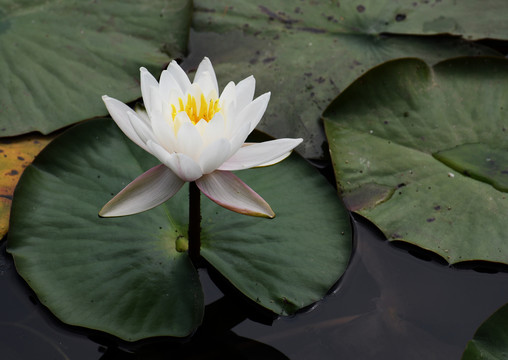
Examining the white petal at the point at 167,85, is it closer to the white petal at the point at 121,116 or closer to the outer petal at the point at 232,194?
the white petal at the point at 121,116

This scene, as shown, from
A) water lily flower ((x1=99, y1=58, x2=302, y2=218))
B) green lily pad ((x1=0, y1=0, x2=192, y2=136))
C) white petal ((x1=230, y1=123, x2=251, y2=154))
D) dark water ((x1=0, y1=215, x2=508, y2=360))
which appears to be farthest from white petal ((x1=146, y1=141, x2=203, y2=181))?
green lily pad ((x1=0, y1=0, x2=192, y2=136))

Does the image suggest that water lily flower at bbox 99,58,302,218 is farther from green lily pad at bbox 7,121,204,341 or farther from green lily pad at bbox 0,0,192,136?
green lily pad at bbox 0,0,192,136

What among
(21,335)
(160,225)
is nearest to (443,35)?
(160,225)

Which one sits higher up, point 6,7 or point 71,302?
point 6,7

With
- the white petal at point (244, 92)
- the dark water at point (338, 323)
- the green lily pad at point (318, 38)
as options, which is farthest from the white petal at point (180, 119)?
the green lily pad at point (318, 38)

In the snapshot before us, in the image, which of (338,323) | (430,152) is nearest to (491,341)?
(338,323)

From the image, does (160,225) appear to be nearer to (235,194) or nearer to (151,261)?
(151,261)

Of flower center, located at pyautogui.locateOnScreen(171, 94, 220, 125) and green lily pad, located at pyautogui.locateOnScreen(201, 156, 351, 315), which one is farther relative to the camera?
green lily pad, located at pyautogui.locateOnScreen(201, 156, 351, 315)
